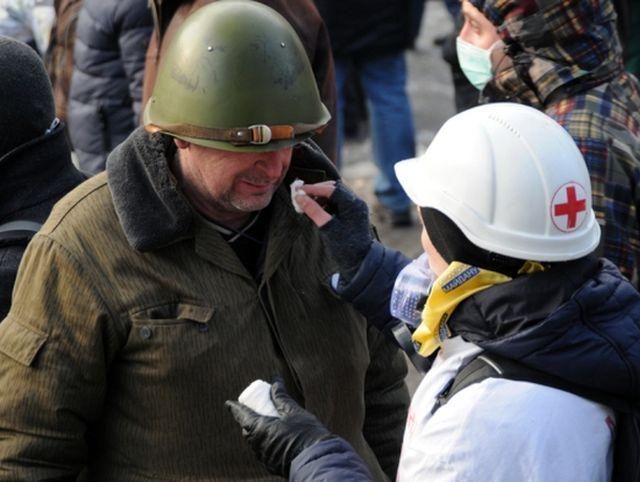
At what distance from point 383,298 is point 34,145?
1050mm

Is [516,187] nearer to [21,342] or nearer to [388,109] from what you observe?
[21,342]

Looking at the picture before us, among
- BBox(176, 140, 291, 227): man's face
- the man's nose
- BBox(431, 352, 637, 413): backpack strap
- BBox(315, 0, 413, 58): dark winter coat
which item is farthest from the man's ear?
BBox(315, 0, 413, 58): dark winter coat

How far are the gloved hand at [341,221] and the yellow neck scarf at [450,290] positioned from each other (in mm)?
486

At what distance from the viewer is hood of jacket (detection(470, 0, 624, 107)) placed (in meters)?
4.02

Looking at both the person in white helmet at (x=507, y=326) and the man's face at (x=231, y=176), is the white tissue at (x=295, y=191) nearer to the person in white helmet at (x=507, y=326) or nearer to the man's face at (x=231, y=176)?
the man's face at (x=231, y=176)

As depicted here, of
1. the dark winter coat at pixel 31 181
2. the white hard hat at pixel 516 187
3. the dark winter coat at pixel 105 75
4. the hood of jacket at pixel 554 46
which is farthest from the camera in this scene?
the dark winter coat at pixel 105 75

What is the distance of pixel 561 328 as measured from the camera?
2.38 meters

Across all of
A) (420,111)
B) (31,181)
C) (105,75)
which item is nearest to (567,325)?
(31,181)

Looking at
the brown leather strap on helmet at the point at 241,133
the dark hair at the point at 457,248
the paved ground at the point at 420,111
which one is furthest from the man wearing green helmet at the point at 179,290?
the paved ground at the point at 420,111

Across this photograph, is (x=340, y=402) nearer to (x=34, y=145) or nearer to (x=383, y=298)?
(x=383, y=298)

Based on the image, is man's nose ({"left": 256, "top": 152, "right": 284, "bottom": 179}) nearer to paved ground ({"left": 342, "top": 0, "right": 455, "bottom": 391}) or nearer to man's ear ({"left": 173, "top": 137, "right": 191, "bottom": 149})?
man's ear ({"left": 173, "top": 137, "right": 191, "bottom": 149})

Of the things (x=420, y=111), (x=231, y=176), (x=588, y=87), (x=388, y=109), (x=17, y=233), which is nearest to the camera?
(x=231, y=176)

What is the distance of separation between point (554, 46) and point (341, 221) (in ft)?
4.42

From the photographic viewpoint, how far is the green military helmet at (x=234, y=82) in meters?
2.77
